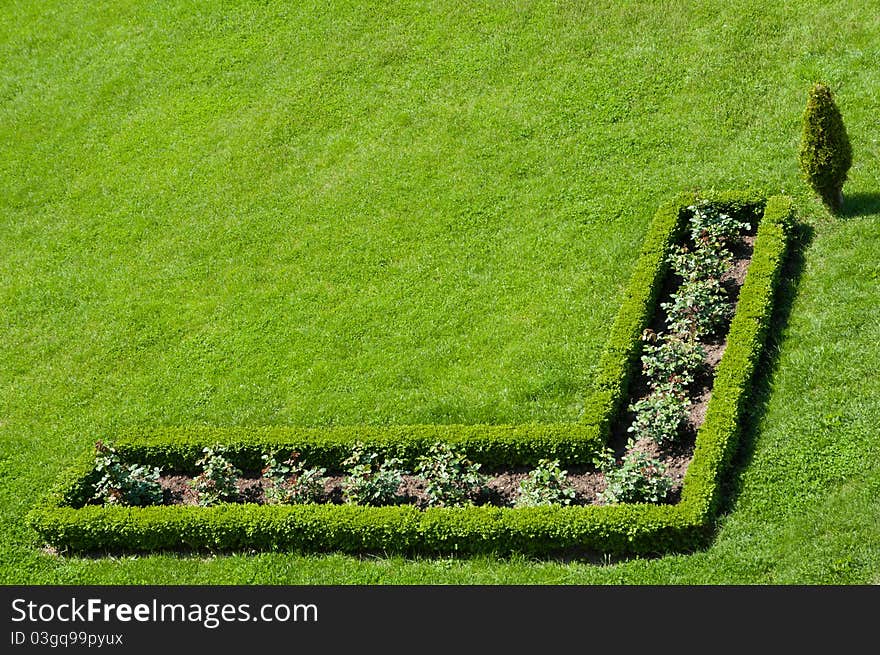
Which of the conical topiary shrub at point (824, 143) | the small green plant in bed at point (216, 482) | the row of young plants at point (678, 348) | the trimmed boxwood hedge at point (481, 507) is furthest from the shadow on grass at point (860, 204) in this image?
the small green plant in bed at point (216, 482)

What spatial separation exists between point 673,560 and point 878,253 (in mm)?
5811

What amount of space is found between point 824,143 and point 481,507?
7152 mm

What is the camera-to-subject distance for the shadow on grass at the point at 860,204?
15.7 m

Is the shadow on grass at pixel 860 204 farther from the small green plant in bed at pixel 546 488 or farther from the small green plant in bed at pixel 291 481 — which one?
the small green plant in bed at pixel 291 481

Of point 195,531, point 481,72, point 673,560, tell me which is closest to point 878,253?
point 673,560

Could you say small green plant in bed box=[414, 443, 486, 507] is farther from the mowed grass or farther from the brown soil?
the mowed grass

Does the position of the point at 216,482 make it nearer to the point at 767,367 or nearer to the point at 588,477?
the point at 588,477

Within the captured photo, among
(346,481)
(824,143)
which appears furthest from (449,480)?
(824,143)

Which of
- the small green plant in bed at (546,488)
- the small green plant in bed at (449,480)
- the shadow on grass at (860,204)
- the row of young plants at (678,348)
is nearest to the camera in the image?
the row of young plants at (678,348)

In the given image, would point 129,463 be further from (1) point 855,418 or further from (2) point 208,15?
(2) point 208,15

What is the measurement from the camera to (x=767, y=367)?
13805 millimetres

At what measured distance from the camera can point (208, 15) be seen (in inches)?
923

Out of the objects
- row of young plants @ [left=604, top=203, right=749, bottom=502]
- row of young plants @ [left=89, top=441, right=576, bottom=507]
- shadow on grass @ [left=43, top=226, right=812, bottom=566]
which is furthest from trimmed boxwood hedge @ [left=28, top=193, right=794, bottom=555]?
row of young plants @ [left=604, top=203, right=749, bottom=502]

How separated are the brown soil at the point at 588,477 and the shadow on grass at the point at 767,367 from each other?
57 centimetres
